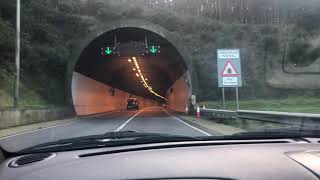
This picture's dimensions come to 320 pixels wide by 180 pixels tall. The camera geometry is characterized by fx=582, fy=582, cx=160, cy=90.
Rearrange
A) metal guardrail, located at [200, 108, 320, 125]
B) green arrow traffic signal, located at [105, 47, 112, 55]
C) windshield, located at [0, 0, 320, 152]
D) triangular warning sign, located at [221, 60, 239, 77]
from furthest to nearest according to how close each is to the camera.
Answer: green arrow traffic signal, located at [105, 47, 112, 55]
windshield, located at [0, 0, 320, 152]
triangular warning sign, located at [221, 60, 239, 77]
metal guardrail, located at [200, 108, 320, 125]

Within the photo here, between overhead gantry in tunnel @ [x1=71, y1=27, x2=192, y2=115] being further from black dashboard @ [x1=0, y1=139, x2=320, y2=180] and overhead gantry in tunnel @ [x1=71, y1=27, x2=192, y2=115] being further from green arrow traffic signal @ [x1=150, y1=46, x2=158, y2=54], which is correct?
black dashboard @ [x1=0, y1=139, x2=320, y2=180]

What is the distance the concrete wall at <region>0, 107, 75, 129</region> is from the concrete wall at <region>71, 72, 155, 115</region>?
202 inches

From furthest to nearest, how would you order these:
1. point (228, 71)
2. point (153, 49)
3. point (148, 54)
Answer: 1. point (148, 54)
2. point (153, 49)
3. point (228, 71)

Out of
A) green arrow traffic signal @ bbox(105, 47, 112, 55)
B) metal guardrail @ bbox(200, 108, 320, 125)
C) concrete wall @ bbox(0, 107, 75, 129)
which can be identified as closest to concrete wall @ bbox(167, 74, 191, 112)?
green arrow traffic signal @ bbox(105, 47, 112, 55)

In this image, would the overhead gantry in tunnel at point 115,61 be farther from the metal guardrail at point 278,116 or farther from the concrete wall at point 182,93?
the metal guardrail at point 278,116

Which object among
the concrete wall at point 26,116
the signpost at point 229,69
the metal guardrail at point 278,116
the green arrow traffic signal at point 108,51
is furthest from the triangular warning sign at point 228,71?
the green arrow traffic signal at point 108,51

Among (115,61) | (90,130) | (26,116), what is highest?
(115,61)

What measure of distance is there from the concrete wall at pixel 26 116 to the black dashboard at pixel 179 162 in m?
24.0

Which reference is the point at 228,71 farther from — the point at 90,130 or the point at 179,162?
the point at 179,162

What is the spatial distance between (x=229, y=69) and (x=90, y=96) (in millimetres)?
27948

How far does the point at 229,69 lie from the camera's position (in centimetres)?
2688

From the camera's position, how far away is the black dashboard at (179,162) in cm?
279

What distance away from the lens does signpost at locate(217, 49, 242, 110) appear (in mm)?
26891

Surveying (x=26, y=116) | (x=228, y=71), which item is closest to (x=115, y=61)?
(x=26, y=116)
